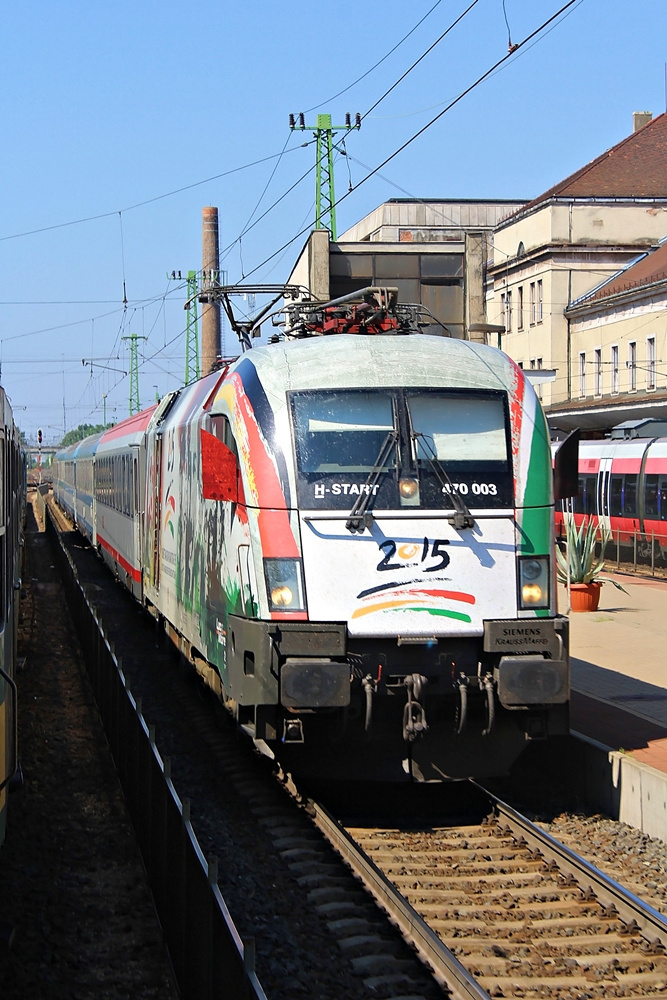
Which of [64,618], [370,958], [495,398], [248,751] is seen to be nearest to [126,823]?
[248,751]

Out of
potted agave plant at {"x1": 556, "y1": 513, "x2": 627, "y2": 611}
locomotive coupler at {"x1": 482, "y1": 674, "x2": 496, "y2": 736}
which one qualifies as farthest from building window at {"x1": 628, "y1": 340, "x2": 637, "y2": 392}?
locomotive coupler at {"x1": 482, "y1": 674, "x2": 496, "y2": 736}

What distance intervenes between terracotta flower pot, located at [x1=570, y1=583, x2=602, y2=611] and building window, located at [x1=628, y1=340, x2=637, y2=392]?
2642 centimetres

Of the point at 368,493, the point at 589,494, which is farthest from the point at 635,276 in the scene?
the point at 368,493

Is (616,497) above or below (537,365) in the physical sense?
below

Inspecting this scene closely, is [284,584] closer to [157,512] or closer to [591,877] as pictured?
[591,877]

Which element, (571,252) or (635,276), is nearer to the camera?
(635,276)

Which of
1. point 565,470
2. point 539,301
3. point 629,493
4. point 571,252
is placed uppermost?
point 571,252

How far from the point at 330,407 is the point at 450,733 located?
2.42 m

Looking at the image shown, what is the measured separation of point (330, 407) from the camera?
8.44 metres

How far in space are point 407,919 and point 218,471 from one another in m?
3.68

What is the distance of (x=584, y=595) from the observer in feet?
60.1

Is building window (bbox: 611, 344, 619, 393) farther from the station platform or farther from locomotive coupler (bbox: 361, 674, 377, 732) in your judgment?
locomotive coupler (bbox: 361, 674, 377, 732)

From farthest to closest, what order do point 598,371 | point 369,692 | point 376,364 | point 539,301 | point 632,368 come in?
point 539,301 < point 598,371 < point 632,368 < point 376,364 < point 369,692

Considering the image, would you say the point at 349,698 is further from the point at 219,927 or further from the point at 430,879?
the point at 219,927
